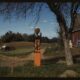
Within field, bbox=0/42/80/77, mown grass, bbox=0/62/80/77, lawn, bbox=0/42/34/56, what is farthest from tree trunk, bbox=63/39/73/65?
lawn, bbox=0/42/34/56

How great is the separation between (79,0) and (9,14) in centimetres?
180

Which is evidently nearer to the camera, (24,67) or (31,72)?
(31,72)

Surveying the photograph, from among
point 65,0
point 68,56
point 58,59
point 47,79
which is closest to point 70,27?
point 68,56

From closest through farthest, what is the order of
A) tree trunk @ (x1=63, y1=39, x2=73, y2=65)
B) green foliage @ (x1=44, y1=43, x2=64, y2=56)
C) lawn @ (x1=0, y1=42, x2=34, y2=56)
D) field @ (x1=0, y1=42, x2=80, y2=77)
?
1. lawn @ (x1=0, y1=42, x2=34, y2=56)
2. field @ (x1=0, y1=42, x2=80, y2=77)
3. green foliage @ (x1=44, y1=43, x2=64, y2=56)
4. tree trunk @ (x1=63, y1=39, x2=73, y2=65)

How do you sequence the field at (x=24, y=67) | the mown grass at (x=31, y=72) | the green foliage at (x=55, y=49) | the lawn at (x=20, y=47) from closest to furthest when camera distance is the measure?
the lawn at (x=20, y=47), the field at (x=24, y=67), the mown grass at (x=31, y=72), the green foliage at (x=55, y=49)

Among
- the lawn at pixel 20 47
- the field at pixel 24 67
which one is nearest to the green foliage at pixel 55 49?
the field at pixel 24 67

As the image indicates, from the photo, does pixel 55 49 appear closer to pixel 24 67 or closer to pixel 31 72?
pixel 24 67

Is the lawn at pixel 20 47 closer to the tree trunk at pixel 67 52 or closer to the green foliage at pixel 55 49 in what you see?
the green foliage at pixel 55 49

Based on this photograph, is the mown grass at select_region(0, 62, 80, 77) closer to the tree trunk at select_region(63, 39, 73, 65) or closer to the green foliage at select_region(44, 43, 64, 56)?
the green foliage at select_region(44, 43, 64, 56)

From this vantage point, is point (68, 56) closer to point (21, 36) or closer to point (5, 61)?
point (5, 61)

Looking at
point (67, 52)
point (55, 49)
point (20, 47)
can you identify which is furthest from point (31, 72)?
point (67, 52)

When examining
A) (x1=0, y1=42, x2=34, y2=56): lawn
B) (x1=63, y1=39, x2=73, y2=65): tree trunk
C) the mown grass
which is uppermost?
(x1=63, y1=39, x2=73, y2=65): tree trunk

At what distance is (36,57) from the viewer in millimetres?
15266

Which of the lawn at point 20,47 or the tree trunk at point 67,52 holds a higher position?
the tree trunk at point 67,52
